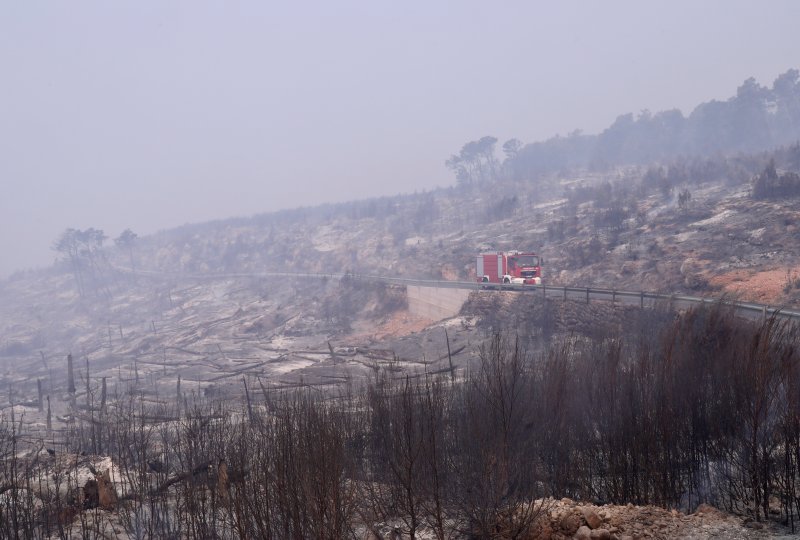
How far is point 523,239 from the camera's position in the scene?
228 feet

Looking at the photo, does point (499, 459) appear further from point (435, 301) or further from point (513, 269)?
point (435, 301)

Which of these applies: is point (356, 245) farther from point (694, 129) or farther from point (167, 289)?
point (694, 129)

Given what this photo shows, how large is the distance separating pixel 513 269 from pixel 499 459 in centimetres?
4138

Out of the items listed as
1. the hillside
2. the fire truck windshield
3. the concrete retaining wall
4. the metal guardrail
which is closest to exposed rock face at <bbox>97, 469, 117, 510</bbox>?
the hillside

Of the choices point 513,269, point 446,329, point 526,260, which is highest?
point 526,260

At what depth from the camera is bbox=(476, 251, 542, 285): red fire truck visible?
165 ft

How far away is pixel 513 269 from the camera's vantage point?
50.8 metres

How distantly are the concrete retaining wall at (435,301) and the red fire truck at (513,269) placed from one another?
9.77ft

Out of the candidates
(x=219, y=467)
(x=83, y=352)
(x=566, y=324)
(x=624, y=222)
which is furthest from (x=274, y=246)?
(x=219, y=467)

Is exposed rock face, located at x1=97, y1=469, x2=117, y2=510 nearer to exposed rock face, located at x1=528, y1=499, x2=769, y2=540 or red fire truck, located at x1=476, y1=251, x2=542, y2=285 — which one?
exposed rock face, located at x1=528, y1=499, x2=769, y2=540

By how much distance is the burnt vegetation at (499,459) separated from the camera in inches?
381

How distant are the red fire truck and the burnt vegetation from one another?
108ft

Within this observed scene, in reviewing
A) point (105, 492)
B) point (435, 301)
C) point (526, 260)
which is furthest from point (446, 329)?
A: point (105, 492)

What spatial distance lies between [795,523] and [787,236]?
38.1 m
